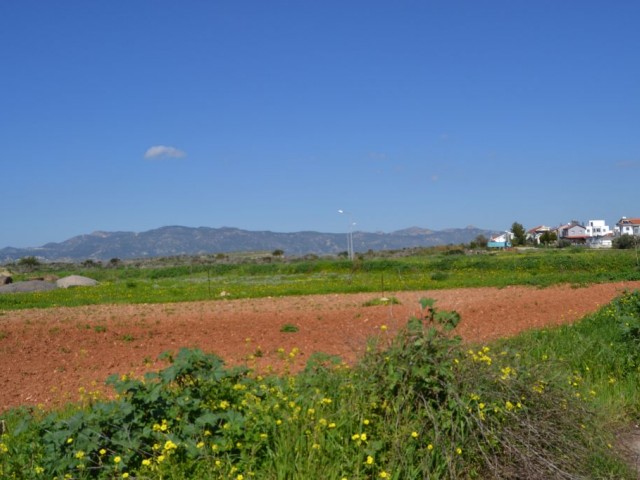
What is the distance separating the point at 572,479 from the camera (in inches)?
205

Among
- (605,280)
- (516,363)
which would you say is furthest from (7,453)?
(605,280)

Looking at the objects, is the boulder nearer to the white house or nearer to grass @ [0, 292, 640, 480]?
grass @ [0, 292, 640, 480]

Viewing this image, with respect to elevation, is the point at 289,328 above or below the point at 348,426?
below

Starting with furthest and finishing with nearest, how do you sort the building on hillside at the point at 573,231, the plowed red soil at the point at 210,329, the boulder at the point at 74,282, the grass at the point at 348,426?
the building on hillside at the point at 573,231 → the boulder at the point at 74,282 → the plowed red soil at the point at 210,329 → the grass at the point at 348,426

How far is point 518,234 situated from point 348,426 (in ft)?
363

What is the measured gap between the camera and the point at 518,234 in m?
111

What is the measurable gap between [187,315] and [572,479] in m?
15.0

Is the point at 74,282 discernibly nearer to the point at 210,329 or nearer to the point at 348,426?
the point at 210,329

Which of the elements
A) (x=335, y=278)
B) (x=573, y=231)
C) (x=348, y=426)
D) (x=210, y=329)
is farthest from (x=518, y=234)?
→ (x=348, y=426)

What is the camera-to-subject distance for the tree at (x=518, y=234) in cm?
10881

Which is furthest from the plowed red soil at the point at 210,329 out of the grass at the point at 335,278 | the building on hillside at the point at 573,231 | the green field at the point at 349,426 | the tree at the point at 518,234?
the building on hillside at the point at 573,231

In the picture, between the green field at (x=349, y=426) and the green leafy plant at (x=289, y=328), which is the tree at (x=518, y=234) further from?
the green field at (x=349, y=426)

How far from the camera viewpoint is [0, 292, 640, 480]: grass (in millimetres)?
4863

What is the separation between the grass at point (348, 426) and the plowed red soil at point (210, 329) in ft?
1.90
